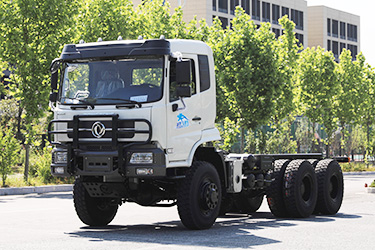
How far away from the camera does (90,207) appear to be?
13.3 meters

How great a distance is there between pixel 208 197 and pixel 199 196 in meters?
0.16

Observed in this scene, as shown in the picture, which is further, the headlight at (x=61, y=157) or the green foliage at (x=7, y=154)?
the green foliage at (x=7, y=154)

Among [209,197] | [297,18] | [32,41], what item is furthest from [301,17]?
[209,197]

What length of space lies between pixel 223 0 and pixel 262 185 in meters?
71.1

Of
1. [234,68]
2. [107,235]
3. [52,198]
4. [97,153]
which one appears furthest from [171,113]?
[234,68]

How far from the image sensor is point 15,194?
974 inches

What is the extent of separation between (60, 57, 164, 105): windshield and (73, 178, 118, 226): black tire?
1622mm

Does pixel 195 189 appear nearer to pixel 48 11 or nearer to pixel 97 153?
pixel 97 153

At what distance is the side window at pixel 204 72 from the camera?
12.9m

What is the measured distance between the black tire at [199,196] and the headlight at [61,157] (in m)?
1.95

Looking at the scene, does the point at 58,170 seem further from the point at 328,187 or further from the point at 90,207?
the point at 328,187

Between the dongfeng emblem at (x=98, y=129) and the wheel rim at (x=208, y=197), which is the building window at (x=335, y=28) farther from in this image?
the dongfeng emblem at (x=98, y=129)

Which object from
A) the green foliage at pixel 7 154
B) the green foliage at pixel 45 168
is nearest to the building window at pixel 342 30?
the green foliage at pixel 45 168

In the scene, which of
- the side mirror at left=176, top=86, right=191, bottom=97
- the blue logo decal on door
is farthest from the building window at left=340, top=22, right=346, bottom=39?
the side mirror at left=176, top=86, right=191, bottom=97
